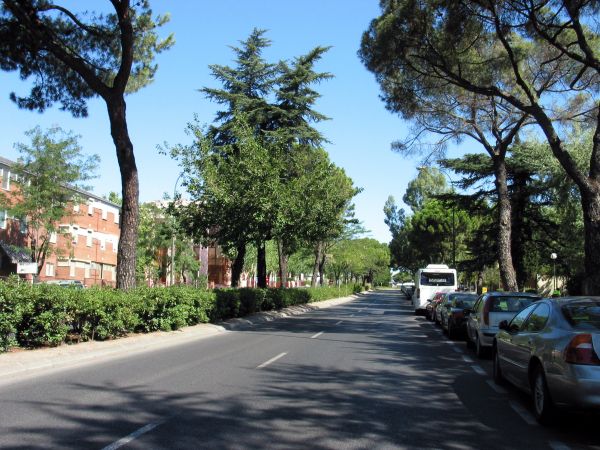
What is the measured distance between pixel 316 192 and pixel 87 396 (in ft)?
65.2

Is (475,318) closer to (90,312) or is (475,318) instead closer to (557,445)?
(557,445)

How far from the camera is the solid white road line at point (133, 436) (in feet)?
17.9

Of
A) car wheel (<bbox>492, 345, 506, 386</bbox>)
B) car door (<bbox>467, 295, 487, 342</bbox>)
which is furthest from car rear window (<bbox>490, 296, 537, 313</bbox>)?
car wheel (<bbox>492, 345, 506, 386</bbox>)

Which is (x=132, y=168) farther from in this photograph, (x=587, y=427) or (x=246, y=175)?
(x=587, y=427)

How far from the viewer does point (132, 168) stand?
1664 centimetres

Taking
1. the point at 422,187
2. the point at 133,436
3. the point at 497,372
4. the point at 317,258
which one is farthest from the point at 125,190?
the point at 422,187

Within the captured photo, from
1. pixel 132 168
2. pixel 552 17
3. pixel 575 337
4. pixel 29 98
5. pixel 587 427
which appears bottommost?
pixel 587 427

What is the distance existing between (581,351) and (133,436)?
183 inches

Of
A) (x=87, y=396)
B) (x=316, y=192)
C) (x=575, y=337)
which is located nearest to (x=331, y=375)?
(x=87, y=396)

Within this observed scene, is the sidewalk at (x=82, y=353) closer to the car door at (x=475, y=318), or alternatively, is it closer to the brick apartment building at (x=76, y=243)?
the car door at (x=475, y=318)

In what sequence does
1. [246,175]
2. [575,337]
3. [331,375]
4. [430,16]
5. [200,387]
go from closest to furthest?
[575,337] < [200,387] < [331,375] < [430,16] < [246,175]

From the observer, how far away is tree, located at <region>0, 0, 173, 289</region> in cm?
1573

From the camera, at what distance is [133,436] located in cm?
582

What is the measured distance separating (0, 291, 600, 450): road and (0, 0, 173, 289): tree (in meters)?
5.86
